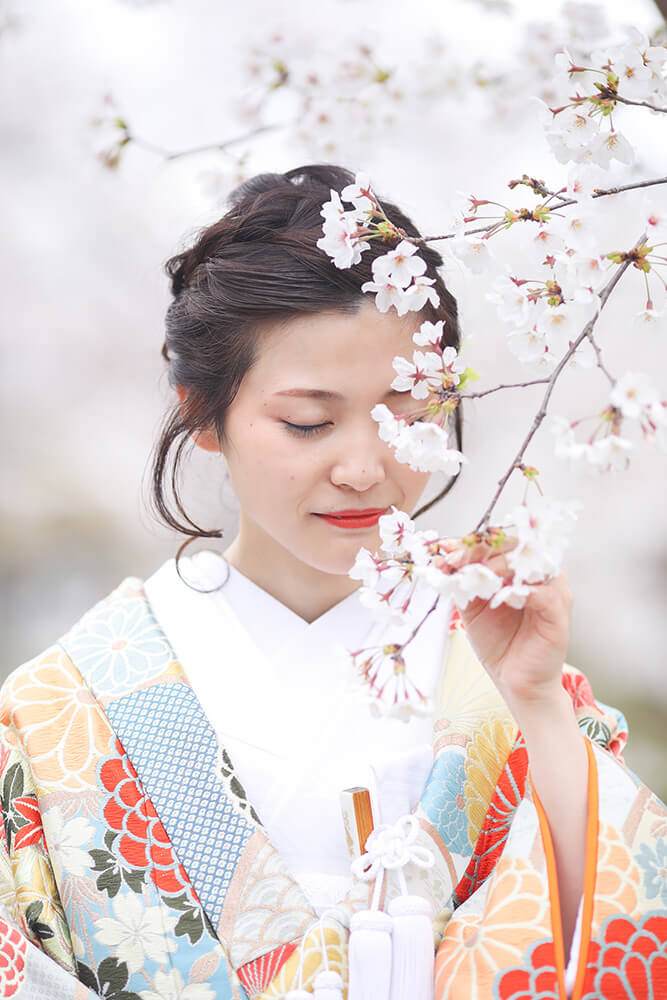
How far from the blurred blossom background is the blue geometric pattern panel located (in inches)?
92.2

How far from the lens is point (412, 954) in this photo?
1312mm

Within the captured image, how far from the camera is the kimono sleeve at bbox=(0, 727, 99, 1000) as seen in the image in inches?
52.7

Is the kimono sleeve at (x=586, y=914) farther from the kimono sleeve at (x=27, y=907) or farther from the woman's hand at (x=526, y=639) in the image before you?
the kimono sleeve at (x=27, y=907)

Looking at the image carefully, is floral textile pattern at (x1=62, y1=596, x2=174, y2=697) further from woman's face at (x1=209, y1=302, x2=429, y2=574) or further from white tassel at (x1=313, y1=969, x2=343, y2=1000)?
white tassel at (x1=313, y1=969, x2=343, y2=1000)

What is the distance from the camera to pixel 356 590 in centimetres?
183

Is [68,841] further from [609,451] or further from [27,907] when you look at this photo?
[609,451]

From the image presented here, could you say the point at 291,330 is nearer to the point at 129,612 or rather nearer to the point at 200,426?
the point at 200,426

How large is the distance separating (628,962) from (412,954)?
11.2 inches

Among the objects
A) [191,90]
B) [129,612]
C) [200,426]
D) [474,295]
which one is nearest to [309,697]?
[129,612]

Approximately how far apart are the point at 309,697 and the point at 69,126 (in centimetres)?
347

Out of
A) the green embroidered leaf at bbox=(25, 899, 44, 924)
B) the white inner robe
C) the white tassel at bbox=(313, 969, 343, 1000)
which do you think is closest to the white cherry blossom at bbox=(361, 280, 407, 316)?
the white inner robe

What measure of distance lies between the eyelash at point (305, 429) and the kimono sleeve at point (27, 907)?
0.69 metres

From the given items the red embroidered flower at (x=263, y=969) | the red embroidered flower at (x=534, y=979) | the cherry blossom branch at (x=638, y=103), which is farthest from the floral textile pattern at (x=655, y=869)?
the cherry blossom branch at (x=638, y=103)

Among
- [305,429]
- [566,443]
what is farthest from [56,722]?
[566,443]
